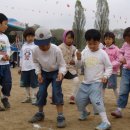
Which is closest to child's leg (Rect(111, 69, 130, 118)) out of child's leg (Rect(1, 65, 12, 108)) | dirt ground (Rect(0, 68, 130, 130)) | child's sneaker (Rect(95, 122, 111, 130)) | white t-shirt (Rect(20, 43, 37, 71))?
dirt ground (Rect(0, 68, 130, 130))

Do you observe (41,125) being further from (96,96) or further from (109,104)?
(109,104)

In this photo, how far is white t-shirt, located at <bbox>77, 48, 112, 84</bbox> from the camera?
5.32 metres

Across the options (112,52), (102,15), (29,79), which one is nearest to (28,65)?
(29,79)

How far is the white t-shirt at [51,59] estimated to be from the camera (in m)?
5.33

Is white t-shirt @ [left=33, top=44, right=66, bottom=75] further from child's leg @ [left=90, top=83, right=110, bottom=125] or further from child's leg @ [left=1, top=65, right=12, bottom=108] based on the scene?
child's leg @ [left=1, top=65, right=12, bottom=108]

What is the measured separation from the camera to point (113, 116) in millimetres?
5965

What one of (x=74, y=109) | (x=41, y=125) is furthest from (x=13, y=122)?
(x=74, y=109)

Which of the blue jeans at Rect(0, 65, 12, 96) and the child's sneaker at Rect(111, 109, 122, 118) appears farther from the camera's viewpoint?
the blue jeans at Rect(0, 65, 12, 96)

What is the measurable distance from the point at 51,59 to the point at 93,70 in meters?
0.61

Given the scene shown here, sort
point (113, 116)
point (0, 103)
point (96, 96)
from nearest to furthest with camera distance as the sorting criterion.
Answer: point (96, 96)
point (113, 116)
point (0, 103)

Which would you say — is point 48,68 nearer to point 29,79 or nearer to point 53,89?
point 53,89

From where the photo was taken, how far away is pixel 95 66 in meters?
5.34

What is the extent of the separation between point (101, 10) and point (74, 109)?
36025 mm

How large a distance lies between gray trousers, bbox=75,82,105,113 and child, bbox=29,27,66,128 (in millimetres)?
297
